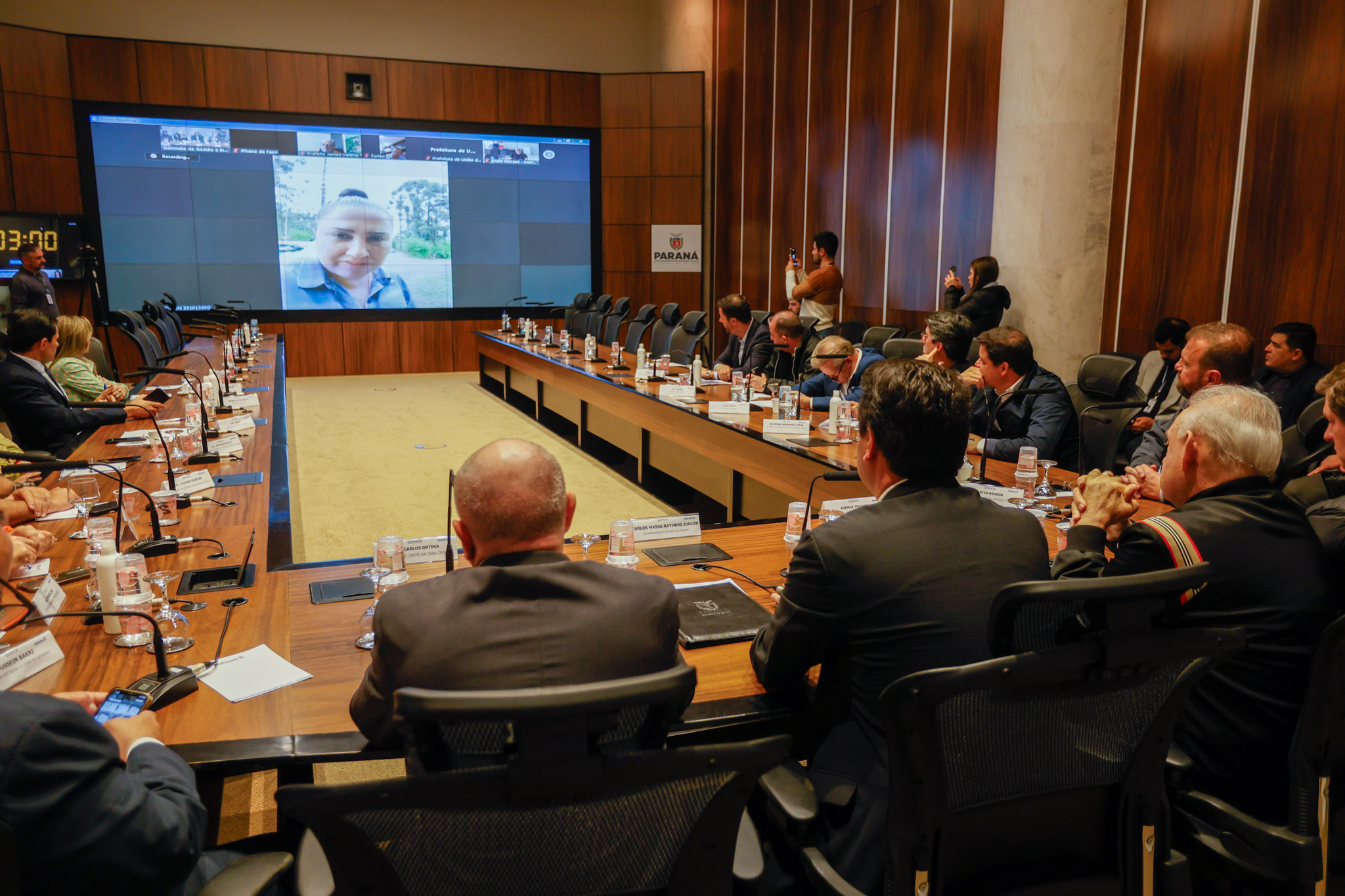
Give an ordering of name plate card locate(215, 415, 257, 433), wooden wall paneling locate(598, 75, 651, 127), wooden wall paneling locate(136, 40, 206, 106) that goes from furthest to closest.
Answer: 1. wooden wall paneling locate(598, 75, 651, 127)
2. wooden wall paneling locate(136, 40, 206, 106)
3. name plate card locate(215, 415, 257, 433)

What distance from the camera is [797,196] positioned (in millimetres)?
8961

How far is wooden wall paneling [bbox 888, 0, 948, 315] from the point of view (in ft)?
22.8

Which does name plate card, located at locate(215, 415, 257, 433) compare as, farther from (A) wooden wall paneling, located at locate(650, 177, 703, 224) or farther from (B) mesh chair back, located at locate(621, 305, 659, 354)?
(A) wooden wall paneling, located at locate(650, 177, 703, 224)

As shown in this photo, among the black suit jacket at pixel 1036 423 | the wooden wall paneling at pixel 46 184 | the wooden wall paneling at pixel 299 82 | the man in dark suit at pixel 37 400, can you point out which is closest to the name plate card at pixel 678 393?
the black suit jacket at pixel 1036 423

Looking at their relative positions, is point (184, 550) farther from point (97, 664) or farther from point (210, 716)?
point (210, 716)

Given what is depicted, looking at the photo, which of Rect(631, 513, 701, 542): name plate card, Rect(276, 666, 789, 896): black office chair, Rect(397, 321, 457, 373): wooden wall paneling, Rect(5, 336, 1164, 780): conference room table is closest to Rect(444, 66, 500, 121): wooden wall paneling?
Rect(397, 321, 457, 373): wooden wall paneling

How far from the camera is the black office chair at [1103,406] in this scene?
362 cm

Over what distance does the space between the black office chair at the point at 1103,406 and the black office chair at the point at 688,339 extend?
3.19 meters

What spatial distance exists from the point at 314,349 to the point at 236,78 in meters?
2.88

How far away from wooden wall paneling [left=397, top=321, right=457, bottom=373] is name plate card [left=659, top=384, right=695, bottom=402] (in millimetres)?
6352

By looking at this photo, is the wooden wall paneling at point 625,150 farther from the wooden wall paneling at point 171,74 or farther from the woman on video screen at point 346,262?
the wooden wall paneling at point 171,74

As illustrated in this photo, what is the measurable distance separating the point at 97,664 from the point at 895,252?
22.4 ft

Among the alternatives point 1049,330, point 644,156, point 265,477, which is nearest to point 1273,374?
point 1049,330

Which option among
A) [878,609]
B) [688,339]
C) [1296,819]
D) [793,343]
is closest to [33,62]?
[688,339]
